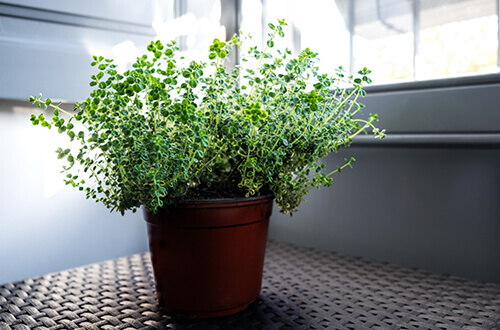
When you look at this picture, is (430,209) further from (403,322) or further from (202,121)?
Answer: (202,121)

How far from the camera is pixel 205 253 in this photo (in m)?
0.77

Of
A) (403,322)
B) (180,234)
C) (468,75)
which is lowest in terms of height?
(403,322)

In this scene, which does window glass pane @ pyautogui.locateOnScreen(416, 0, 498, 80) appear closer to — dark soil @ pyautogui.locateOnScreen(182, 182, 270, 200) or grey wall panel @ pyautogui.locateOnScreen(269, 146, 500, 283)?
grey wall panel @ pyautogui.locateOnScreen(269, 146, 500, 283)

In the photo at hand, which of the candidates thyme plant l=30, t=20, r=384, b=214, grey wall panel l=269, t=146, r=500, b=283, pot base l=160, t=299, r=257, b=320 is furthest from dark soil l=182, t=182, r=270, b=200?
grey wall panel l=269, t=146, r=500, b=283

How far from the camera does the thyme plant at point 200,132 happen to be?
2.27 ft

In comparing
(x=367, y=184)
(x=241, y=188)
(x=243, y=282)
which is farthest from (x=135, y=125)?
(x=367, y=184)

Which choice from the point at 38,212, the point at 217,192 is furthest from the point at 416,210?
the point at 38,212

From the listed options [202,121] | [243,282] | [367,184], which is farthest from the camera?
[367,184]

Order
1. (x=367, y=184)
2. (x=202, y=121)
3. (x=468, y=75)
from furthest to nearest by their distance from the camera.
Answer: (x=367, y=184)
(x=468, y=75)
(x=202, y=121)

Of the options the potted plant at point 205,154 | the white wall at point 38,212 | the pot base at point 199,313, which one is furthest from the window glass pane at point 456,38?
the white wall at point 38,212

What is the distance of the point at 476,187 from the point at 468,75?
26 centimetres

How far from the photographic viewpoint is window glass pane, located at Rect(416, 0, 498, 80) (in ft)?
3.28

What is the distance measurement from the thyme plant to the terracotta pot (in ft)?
0.15

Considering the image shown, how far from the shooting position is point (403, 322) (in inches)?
30.2
